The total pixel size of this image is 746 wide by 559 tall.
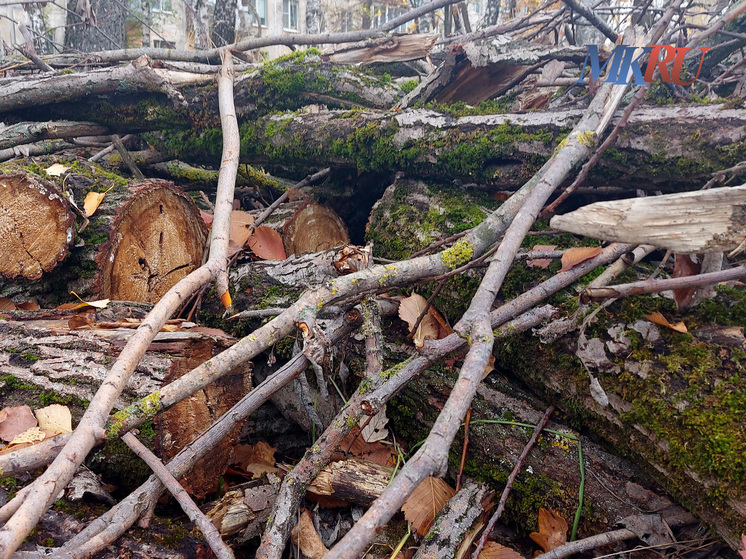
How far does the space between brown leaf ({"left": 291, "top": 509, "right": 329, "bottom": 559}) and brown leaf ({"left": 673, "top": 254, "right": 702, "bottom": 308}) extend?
171 cm

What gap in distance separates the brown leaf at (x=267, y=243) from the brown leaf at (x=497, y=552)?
2.05 meters

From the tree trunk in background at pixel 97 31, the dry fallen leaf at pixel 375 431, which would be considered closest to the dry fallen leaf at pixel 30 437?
the dry fallen leaf at pixel 375 431

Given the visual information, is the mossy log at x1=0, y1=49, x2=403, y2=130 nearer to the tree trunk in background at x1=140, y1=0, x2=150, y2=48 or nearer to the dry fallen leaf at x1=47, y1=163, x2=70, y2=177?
the dry fallen leaf at x1=47, y1=163, x2=70, y2=177

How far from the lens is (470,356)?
137 centimetres

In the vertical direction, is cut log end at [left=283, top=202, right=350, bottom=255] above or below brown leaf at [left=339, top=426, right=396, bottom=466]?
above

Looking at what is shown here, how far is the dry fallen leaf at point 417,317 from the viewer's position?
2242mm

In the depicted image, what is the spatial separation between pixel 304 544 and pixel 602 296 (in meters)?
1.47

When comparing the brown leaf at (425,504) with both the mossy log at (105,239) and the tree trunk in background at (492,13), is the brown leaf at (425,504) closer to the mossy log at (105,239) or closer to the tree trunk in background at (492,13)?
the mossy log at (105,239)

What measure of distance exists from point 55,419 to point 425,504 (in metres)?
1.52

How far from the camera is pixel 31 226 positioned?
2.50 meters

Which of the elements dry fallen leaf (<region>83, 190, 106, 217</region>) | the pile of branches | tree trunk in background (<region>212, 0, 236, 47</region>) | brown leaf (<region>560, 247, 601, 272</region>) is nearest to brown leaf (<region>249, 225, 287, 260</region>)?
the pile of branches

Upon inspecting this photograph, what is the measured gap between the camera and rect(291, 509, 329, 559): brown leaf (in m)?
1.75

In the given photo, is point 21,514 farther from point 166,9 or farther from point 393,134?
point 166,9

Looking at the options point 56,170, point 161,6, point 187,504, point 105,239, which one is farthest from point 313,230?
point 161,6
